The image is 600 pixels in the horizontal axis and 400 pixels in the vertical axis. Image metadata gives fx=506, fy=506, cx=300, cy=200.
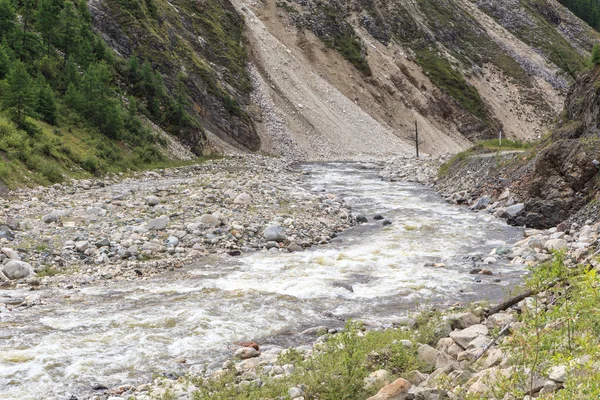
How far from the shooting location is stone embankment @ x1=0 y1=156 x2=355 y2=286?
13977 mm

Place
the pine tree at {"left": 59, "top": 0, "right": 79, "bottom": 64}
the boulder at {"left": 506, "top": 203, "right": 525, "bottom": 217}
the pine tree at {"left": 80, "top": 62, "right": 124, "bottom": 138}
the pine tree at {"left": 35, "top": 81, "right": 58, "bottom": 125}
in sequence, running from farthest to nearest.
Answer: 1. the pine tree at {"left": 59, "top": 0, "right": 79, "bottom": 64}
2. the pine tree at {"left": 80, "top": 62, "right": 124, "bottom": 138}
3. the pine tree at {"left": 35, "top": 81, "right": 58, "bottom": 125}
4. the boulder at {"left": 506, "top": 203, "right": 525, "bottom": 217}

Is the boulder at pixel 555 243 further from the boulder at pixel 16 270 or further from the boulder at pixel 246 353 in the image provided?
the boulder at pixel 16 270

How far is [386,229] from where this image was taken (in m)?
20.0

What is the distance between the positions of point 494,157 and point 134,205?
747 inches

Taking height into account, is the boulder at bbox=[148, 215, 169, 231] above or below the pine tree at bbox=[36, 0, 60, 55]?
below

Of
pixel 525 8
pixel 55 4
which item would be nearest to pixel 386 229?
pixel 55 4

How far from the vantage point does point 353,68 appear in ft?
248

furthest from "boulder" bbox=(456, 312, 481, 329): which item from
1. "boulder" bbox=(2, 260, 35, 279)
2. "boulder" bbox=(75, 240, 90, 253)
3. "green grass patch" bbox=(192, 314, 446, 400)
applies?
"boulder" bbox=(75, 240, 90, 253)

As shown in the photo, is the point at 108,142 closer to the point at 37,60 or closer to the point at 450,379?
the point at 37,60

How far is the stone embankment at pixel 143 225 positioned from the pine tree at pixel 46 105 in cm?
720

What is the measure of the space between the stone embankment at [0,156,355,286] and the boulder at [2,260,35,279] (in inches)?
0.9

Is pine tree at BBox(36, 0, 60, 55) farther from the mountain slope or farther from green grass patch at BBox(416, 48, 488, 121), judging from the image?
green grass patch at BBox(416, 48, 488, 121)

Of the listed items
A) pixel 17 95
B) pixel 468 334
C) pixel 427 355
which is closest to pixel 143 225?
pixel 427 355

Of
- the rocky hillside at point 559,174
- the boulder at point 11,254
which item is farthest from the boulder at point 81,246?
the rocky hillside at point 559,174
